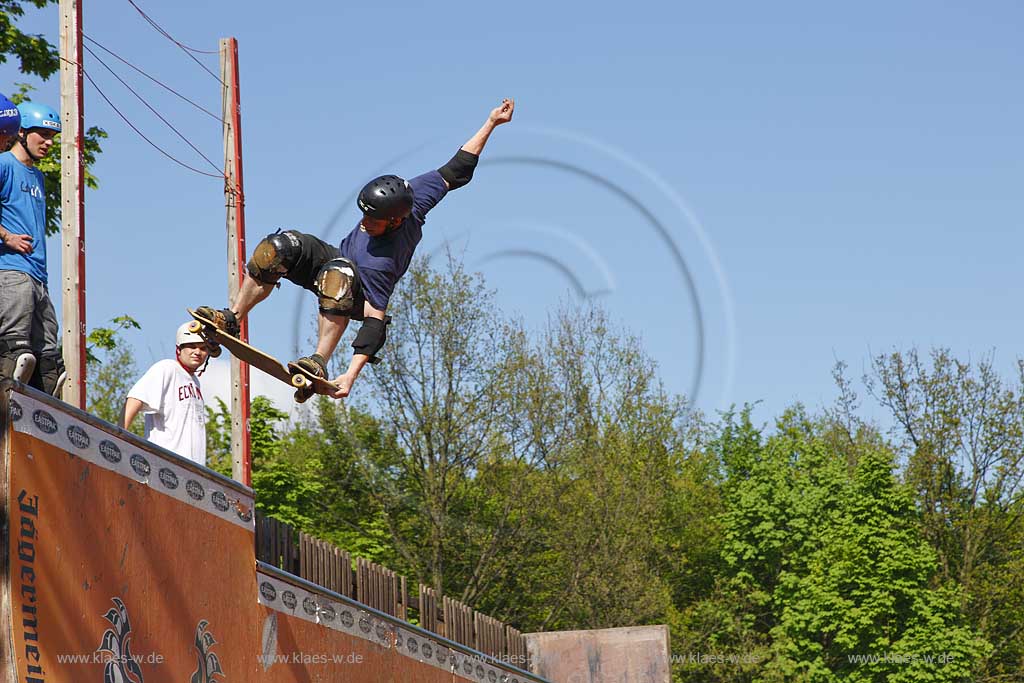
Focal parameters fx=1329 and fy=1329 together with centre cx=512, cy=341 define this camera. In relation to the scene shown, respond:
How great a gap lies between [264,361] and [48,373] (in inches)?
Answer: 53.0

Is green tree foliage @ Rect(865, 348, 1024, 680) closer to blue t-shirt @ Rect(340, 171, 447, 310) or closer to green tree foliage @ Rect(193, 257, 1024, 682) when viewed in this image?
green tree foliage @ Rect(193, 257, 1024, 682)

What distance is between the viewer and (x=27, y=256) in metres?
8.04

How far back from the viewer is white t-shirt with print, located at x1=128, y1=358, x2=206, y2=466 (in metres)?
8.83

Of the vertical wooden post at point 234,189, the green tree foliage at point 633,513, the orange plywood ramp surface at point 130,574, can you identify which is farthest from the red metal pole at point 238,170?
the green tree foliage at point 633,513

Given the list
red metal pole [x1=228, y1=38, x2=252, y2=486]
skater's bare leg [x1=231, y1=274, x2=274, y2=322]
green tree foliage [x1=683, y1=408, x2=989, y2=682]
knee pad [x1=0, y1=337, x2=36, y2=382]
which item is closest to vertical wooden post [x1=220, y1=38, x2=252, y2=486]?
red metal pole [x1=228, y1=38, x2=252, y2=486]

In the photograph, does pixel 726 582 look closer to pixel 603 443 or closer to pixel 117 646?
pixel 603 443

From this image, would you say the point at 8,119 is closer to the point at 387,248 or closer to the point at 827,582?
the point at 387,248

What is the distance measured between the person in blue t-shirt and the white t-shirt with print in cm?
61

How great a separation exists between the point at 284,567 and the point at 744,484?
41.8 meters

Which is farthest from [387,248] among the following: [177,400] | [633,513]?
[633,513]

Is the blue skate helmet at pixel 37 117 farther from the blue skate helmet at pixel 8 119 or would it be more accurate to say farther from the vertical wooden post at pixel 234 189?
the vertical wooden post at pixel 234 189

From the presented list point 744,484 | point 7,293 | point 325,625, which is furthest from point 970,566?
point 7,293

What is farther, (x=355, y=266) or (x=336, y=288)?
(x=355, y=266)

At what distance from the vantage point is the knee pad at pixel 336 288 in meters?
8.51
